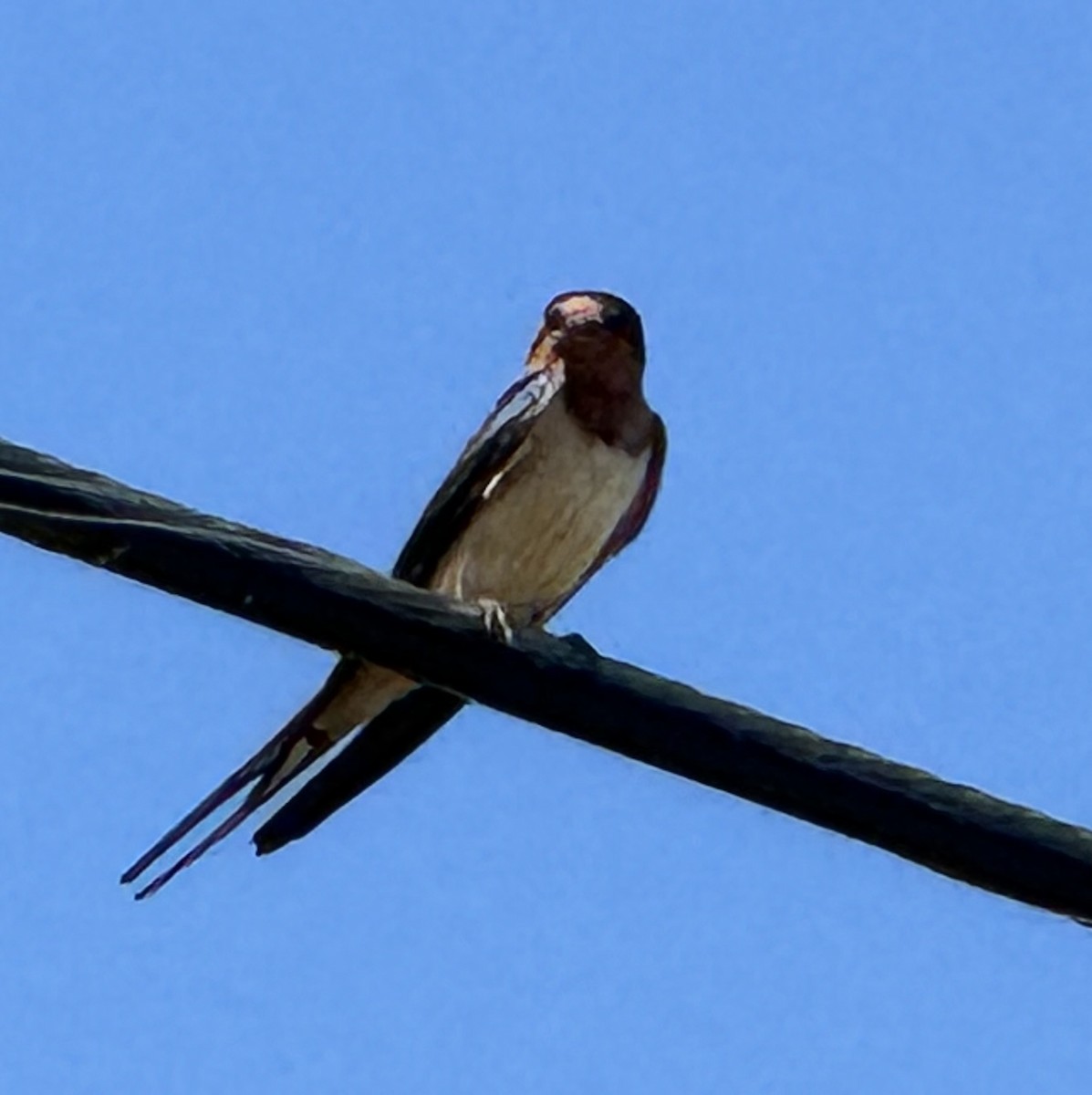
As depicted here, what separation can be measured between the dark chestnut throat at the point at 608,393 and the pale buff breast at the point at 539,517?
47mm

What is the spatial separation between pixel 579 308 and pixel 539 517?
74 centimetres

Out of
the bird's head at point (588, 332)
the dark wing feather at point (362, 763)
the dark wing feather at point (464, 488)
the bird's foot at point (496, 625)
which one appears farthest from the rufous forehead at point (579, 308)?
the bird's foot at point (496, 625)

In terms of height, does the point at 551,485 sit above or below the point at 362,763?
above

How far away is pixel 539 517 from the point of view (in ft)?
19.7

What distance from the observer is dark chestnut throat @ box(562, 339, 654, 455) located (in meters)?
6.17

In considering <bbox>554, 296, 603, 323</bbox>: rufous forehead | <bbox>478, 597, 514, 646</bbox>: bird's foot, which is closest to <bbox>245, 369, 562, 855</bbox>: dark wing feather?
<bbox>554, 296, 603, 323</bbox>: rufous forehead

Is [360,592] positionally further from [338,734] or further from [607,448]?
[607,448]

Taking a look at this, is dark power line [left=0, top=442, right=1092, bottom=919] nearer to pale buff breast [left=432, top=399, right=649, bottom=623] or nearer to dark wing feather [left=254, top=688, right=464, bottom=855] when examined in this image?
dark wing feather [left=254, top=688, right=464, bottom=855]

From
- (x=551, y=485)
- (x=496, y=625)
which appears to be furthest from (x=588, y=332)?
(x=496, y=625)

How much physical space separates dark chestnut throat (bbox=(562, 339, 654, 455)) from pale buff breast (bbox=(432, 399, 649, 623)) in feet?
0.15

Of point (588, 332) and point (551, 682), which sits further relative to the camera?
point (588, 332)

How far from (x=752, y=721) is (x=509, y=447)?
243cm

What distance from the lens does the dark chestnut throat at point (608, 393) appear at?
6.17 m

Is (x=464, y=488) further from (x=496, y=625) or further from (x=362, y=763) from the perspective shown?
(x=496, y=625)
